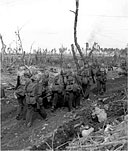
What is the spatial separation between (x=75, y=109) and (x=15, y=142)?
3494mm

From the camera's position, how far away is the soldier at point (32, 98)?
→ 905 cm

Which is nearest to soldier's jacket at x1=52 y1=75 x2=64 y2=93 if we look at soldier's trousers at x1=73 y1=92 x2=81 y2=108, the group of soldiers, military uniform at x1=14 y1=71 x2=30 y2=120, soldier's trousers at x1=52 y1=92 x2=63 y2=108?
the group of soldiers

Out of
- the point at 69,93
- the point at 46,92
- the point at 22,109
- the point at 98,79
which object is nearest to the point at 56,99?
the point at 46,92

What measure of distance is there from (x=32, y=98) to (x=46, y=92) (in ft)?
5.47

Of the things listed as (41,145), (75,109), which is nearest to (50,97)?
(75,109)

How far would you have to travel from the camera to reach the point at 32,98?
29.7 feet

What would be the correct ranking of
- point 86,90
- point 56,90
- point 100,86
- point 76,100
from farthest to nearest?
1. point 100,86
2. point 86,90
3. point 76,100
4. point 56,90

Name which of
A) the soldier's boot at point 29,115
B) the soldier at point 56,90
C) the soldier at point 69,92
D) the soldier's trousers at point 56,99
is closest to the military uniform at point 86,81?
the soldier at point 69,92

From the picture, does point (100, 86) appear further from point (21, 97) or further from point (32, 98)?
point (32, 98)

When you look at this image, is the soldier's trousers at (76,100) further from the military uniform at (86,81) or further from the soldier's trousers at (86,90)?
the soldier's trousers at (86,90)

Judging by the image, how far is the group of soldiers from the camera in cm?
917

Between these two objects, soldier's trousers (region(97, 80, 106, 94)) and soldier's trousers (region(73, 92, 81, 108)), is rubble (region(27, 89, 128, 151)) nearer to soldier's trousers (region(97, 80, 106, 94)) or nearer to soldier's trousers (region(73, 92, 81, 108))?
soldier's trousers (region(73, 92, 81, 108))

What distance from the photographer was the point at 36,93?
30.2ft

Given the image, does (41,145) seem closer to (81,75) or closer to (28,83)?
(28,83)
